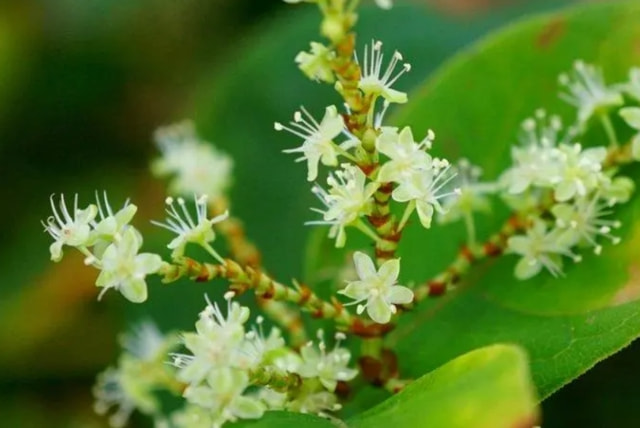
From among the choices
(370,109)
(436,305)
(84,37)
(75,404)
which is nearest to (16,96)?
(84,37)

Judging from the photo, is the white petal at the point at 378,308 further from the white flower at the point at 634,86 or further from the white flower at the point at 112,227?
the white flower at the point at 634,86

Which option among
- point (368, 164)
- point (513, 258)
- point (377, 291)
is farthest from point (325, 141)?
point (513, 258)

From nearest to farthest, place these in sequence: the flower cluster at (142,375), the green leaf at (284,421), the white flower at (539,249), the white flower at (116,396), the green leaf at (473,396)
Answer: the green leaf at (473,396) → the green leaf at (284,421) → the white flower at (539,249) → the flower cluster at (142,375) → the white flower at (116,396)

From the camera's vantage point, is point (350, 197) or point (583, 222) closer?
point (350, 197)

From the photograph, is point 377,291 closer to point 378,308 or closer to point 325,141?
point 378,308

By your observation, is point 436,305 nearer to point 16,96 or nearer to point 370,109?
point 370,109

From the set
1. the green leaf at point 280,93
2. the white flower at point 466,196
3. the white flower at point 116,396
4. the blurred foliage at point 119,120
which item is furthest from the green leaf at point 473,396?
the green leaf at point 280,93

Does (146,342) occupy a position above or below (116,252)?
above
